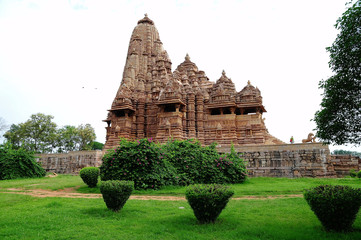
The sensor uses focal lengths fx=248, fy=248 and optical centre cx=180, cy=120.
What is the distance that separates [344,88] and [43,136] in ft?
142

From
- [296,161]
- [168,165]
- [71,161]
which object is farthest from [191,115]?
[168,165]

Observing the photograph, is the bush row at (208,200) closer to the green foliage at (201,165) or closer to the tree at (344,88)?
the tree at (344,88)

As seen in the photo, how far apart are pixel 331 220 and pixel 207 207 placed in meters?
2.58

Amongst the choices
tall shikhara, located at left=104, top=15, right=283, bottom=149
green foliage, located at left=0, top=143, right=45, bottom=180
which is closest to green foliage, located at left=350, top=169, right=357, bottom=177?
tall shikhara, located at left=104, top=15, right=283, bottom=149

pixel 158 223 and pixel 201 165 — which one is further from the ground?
pixel 201 165

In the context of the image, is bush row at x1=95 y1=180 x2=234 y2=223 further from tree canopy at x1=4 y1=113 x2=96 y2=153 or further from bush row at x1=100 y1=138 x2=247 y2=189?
tree canopy at x1=4 y1=113 x2=96 y2=153

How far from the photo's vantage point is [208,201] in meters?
5.74

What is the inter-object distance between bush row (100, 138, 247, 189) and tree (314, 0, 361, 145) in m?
7.41

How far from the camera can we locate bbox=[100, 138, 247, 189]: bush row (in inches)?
463

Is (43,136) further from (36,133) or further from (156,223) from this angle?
(156,223)

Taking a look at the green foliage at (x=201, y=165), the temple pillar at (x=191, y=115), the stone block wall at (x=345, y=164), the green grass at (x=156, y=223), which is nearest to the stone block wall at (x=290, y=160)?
the stone block wall at (x=345, y=164)

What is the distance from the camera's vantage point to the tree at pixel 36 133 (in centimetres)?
3966

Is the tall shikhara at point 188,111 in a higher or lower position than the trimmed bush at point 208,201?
higher

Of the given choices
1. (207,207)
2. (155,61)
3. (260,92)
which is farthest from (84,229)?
(155,61)
